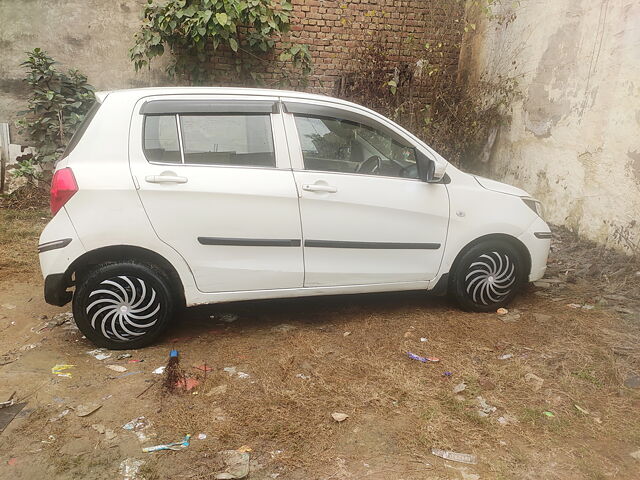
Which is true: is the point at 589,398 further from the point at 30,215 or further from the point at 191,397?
the point at 30,215

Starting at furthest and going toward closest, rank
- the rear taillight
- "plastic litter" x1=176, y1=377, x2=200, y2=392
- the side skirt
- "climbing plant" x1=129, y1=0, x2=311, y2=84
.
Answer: "climbing plant" x1=129, y1=0, x2=311, y2=84 < the side skirt < the rear taillight < "plastic litter" x1=176, y1=377, x2=200, y2=392

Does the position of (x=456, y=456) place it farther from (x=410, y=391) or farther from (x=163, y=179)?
(x=163, y=179)

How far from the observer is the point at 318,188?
11.4ft

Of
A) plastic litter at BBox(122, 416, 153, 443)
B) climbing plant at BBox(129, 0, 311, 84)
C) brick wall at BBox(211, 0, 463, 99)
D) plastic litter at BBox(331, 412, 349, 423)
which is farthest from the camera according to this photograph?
brick wall at BBox(211, 0, 463, 99)

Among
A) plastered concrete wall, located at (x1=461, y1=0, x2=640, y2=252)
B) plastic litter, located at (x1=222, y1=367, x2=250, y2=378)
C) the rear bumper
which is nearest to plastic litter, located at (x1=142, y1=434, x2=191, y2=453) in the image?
plastic litter, located at (x1=222, y1=367, x2=250, y2=378)

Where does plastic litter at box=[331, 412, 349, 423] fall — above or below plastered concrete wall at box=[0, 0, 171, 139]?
below

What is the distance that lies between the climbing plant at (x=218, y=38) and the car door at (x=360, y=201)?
399cm

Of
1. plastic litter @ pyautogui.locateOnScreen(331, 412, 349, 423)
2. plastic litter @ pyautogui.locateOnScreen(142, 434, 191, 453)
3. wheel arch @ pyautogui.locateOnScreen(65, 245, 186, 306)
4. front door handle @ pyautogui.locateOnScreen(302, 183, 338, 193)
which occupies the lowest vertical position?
plastic litter @ pyautogui.locateOnScreen(331, 412, 349, 423)

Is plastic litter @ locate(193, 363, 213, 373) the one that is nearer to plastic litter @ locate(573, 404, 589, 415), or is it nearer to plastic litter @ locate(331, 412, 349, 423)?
plastic litter @ locate(331, 412, 349, 423)

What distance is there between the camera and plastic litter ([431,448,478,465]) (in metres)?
2.44

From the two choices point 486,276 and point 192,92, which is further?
point 486,276

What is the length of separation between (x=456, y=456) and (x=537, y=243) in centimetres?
227

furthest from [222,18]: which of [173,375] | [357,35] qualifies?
[173,375]

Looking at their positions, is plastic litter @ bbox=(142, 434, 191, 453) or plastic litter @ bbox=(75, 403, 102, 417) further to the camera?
plastic litter @ bbox=(75, 403, 102, 417)
